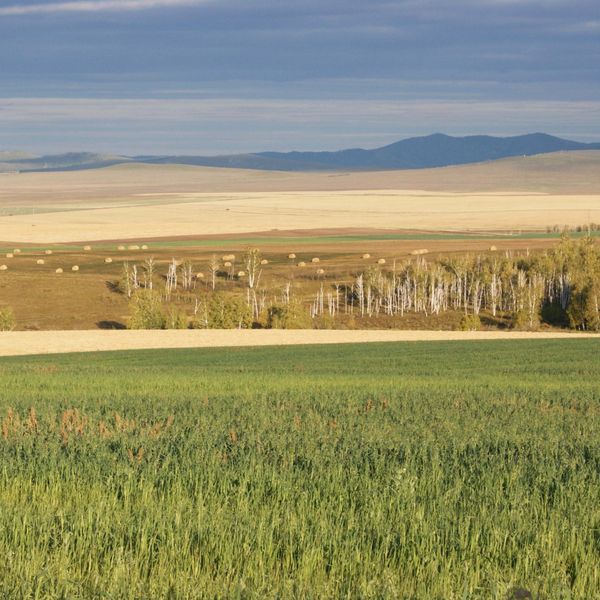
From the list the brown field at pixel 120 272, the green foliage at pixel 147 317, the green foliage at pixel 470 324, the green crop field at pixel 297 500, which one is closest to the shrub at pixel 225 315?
the green foliage at pixel 147 317

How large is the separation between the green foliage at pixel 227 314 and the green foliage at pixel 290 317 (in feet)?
6.02

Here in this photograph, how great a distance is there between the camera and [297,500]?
9039mm

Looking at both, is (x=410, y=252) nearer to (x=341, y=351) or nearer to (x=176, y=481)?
(x=341, y=351)

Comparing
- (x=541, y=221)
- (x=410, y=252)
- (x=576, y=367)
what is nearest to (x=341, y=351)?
(x=576, y=367)

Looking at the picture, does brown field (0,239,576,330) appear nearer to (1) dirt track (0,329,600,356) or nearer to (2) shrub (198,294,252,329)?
(2) shrub (198,294,252,329)

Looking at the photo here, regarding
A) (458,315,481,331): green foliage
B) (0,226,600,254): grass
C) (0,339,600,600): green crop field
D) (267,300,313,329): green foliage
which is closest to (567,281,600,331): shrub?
(458,315,481,331): green foliage

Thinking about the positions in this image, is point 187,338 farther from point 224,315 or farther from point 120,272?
point 120,272

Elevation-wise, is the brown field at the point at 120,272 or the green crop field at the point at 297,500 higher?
the green crop field at the point at 297,500

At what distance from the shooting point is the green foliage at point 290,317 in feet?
231

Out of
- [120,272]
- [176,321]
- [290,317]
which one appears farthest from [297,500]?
[120,272]

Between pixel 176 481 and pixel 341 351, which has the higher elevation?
pixel 176 481

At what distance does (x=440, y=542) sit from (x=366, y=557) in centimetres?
74

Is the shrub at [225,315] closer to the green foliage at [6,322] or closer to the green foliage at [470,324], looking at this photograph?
the green foliage at [6,322]

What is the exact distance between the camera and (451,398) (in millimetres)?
19219
